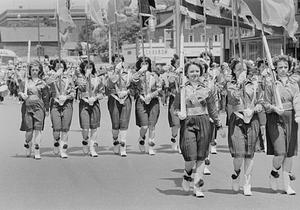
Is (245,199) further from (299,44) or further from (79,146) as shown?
(299,44)

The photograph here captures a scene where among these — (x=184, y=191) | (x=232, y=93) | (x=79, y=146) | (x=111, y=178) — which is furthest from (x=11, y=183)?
(x=79, y=146)

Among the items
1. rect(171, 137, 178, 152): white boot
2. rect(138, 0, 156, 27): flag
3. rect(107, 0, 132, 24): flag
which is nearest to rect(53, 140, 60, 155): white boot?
rect(171, 137, 178, 152): white boot

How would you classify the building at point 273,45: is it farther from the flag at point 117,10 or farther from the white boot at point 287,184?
the white boot at point 287,184

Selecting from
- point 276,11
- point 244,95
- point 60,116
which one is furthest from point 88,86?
point 244,95

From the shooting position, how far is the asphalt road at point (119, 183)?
7715 mm

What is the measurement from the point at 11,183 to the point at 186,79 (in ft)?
9.58

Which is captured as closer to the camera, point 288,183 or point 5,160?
point 288,183

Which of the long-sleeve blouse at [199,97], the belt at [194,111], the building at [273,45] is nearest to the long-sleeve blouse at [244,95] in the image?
the long-sleeve blouse at [199,97]

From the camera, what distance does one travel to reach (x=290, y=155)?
8.31 meters

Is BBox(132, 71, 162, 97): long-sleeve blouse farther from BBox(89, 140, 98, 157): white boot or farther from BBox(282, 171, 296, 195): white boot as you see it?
BBox(282, 171, 296, 195): white boot

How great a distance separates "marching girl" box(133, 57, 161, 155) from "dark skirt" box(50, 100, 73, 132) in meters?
Answer: 1.30

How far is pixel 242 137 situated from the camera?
8297 millimetres

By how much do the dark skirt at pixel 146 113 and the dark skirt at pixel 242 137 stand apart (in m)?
4.05

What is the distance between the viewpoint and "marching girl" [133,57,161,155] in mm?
12367
